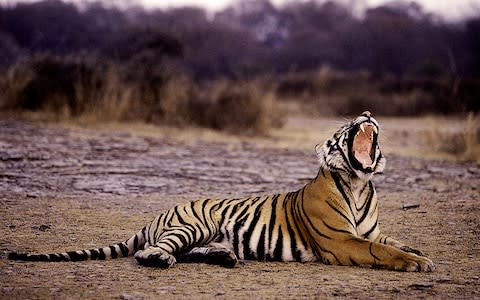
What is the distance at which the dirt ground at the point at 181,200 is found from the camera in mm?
4699

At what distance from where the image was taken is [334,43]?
175 ft

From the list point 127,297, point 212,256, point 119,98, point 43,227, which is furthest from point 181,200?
point 119,98

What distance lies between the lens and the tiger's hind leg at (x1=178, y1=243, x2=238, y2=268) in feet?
17.6

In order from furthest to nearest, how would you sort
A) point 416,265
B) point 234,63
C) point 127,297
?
1. point 234,63
2. point 416,265
3. point 127,297

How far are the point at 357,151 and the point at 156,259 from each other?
1.85m

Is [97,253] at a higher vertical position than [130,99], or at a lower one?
lower

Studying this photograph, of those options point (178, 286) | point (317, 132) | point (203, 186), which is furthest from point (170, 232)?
point (317, 132)

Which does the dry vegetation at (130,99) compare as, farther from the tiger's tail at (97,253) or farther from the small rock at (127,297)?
the small rock at (127,297)

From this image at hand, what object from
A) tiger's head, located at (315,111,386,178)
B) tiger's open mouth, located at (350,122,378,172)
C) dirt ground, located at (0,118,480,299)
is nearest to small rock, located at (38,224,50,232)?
dirt ground, located at (0,118,480,299)

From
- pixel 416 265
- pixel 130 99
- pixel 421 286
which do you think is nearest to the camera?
pixel 421 286

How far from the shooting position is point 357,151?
5.68 m

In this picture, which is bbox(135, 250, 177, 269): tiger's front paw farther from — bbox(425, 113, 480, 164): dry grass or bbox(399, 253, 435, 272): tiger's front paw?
bbox(425, 113, 480, 164): dry grass

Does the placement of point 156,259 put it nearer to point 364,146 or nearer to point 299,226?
point 299,226

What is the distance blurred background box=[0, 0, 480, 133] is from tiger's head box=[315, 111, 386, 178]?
7.22 m
